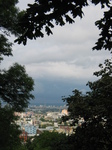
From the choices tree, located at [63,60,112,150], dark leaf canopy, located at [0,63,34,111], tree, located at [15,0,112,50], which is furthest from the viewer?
dark leaf canopy, located at [0,63,34,111]

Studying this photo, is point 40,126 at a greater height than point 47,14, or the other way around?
point 40,126

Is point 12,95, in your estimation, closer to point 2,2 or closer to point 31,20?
point 2,2

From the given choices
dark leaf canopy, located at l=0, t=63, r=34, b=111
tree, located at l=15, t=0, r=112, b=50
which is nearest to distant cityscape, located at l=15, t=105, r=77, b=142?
dark leaf canopy, located at l=0, t=63, r=34, b=111

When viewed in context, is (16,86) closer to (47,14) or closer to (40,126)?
(47,14)

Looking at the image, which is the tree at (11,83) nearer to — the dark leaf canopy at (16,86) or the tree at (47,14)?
the dark leaf canopy at (16,86)

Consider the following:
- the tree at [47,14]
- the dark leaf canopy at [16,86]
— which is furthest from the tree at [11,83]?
the tree at [47,14]

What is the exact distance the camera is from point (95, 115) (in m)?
9.38

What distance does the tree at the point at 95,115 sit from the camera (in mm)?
8961

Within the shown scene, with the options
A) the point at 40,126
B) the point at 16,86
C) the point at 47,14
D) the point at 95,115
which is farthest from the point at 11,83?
the point at 40,126

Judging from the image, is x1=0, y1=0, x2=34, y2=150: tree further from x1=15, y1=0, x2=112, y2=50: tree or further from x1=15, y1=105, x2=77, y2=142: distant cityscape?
x1=15, y1=0, x2=112, y2=50: tree

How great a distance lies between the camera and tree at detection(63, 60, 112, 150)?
896cm

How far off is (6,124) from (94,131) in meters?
3.89

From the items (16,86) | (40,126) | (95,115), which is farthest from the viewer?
(40,126)

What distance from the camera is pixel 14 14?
9.81 meters
